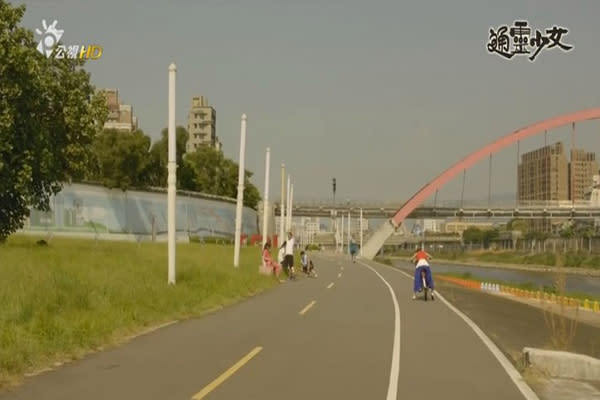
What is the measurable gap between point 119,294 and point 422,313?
7.80 m

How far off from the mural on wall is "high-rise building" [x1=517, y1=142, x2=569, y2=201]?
66.3 metres

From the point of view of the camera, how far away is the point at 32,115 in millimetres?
18719

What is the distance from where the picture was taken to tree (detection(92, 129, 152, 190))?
2286 inches

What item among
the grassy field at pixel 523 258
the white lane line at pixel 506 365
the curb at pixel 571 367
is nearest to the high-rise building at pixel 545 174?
the grassy field at pixel 523 258

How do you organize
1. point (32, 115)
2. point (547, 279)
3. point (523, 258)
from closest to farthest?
point (32, 115)
point (547, 279)
point (523, 258)

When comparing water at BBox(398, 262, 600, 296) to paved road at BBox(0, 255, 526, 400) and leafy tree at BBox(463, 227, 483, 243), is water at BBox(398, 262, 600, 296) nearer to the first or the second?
paved road at BBox(0, 255, 526, 400)

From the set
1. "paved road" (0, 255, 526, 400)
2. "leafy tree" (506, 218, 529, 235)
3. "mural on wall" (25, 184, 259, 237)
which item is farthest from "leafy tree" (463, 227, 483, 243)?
"paved road" (0, 255, 526, 400)

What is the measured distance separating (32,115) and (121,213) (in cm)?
4025

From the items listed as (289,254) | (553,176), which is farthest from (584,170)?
(289,254)

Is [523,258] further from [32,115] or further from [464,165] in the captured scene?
[32,115]

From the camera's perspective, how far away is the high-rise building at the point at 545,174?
392 feet

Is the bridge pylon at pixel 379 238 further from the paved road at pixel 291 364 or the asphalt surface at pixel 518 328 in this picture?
the paved road at pixel 291 364

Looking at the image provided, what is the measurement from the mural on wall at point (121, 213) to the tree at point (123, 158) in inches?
46.6

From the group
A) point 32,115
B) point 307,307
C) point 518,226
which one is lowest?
point 307,307
